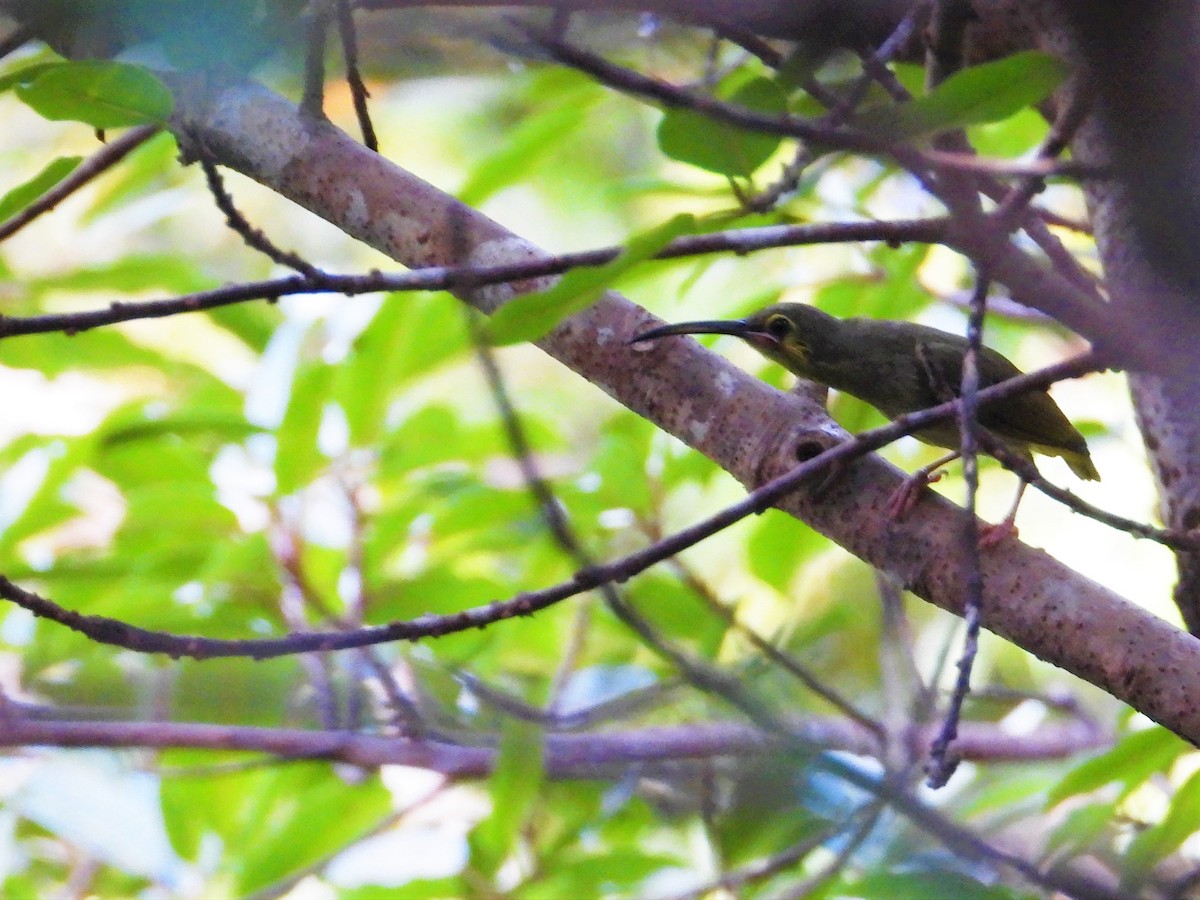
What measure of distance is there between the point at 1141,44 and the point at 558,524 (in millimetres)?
869

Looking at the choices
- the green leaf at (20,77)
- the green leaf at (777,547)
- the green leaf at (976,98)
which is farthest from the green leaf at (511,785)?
the green leaf at (976,98)

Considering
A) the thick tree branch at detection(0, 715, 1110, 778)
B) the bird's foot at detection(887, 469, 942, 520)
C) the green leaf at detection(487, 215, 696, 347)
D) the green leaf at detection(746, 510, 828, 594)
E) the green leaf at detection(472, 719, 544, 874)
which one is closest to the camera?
the green leaf at detection(487, 215, 696, 347)

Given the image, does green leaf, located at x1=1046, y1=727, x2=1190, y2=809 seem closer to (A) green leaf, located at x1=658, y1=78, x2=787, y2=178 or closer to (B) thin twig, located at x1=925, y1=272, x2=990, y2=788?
(B) thin twig, located at x1=925, y1=272, x2=990, y2=788

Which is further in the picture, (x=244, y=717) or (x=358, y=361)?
(x=244, y=717)

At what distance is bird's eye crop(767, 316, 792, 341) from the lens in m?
2.95

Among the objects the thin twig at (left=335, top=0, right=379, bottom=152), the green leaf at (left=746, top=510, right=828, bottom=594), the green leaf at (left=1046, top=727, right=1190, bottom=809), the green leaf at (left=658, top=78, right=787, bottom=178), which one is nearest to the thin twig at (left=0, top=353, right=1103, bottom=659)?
the green leaf at (left=658, top=78, right=787, bottom=178)

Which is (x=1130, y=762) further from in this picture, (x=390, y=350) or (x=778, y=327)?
(x=390, y=350)

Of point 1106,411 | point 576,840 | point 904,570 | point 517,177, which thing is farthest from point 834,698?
point 1106,411

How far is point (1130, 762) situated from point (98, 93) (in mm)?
2133

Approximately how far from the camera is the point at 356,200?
2.09m

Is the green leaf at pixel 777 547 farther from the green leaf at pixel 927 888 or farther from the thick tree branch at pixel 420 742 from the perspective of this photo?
the green leaf at pixel 927 888

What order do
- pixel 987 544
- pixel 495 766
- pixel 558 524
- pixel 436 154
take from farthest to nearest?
pixel 436 154 → pixel 495 766 → pixel 987 544 → pixel 558 524

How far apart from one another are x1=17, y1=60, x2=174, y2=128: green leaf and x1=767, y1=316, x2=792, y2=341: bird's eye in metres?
1.46

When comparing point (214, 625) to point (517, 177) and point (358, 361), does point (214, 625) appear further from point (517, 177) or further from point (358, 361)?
point (517, 177)
